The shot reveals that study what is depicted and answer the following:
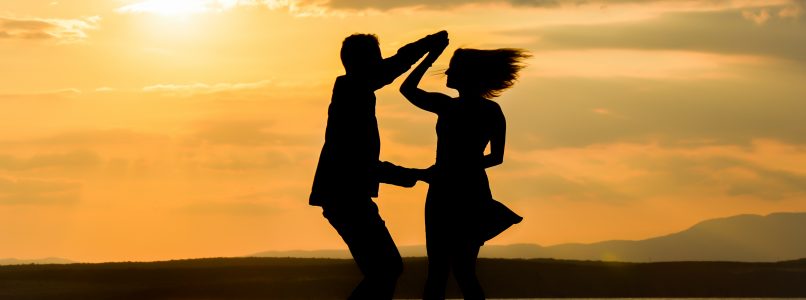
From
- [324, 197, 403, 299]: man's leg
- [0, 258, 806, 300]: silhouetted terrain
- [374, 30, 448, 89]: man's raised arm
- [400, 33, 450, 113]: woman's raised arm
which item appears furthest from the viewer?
[0, 258, 806, 300]: silhouetted terrain

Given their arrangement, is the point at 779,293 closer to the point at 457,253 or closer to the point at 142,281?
the point at 142,281

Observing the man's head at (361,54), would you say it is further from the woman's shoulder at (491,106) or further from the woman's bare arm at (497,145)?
the woman's bare arm at (497,145)

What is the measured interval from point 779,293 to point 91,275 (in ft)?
44.0

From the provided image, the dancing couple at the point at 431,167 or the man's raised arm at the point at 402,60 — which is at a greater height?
the man's raised arm at the point at 402,60

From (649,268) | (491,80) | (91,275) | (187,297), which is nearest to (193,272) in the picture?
(91,275)

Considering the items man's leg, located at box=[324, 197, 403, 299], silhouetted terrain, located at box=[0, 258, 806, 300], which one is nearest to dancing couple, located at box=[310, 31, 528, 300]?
man's leg, located at box=[324, 197, 403, 299]

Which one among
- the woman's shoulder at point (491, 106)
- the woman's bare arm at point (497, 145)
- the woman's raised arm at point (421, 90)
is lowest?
the woman's bare arm at point (497, 145)

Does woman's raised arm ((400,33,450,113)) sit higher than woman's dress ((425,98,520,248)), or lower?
higher

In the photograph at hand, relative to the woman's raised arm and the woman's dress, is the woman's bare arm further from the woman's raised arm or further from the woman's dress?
the woman's raised arm

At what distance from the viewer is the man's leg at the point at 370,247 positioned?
10.3m

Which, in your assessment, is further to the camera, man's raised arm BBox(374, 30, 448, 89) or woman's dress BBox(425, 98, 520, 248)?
woman's dress BBox(425, 98, 520, 248)

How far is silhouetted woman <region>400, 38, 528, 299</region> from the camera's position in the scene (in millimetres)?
11359

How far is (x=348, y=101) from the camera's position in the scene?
10.6m

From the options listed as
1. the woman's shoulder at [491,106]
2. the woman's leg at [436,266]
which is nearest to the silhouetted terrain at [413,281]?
the woman's leg at [436,266]
